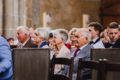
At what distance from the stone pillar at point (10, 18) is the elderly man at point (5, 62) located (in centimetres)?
405

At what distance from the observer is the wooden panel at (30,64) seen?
391cm

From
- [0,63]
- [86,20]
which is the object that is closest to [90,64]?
[0,63]

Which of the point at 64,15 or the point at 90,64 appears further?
the point at 64,15

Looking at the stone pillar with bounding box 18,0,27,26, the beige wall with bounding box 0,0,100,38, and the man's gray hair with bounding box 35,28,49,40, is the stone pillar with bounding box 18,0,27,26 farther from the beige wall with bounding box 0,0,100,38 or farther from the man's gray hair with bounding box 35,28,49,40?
the man's gray hair with bounding box 35,28,49,40

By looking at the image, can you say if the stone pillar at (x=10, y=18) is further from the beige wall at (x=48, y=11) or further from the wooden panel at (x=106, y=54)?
the wooden panel at (x=106, y=54)

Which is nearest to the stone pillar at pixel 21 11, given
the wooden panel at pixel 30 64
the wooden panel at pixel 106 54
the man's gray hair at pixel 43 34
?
the man's gray hair at pixel 43 34

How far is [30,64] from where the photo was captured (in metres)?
3.94

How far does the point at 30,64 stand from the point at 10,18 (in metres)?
4.24

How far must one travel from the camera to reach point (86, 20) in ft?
42.3

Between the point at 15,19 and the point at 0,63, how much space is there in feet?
15.1

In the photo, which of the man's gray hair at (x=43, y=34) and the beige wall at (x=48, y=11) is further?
the beige wall at (x=48, y=11)

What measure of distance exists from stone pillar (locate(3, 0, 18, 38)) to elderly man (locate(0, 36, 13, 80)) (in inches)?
159

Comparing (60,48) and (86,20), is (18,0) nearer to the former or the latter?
(60,48)

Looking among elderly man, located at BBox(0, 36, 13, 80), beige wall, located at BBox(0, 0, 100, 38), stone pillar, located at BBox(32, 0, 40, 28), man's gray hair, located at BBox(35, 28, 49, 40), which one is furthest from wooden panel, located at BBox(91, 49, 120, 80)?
stone pillar, located at BBox(32, 0, 40, 28)
